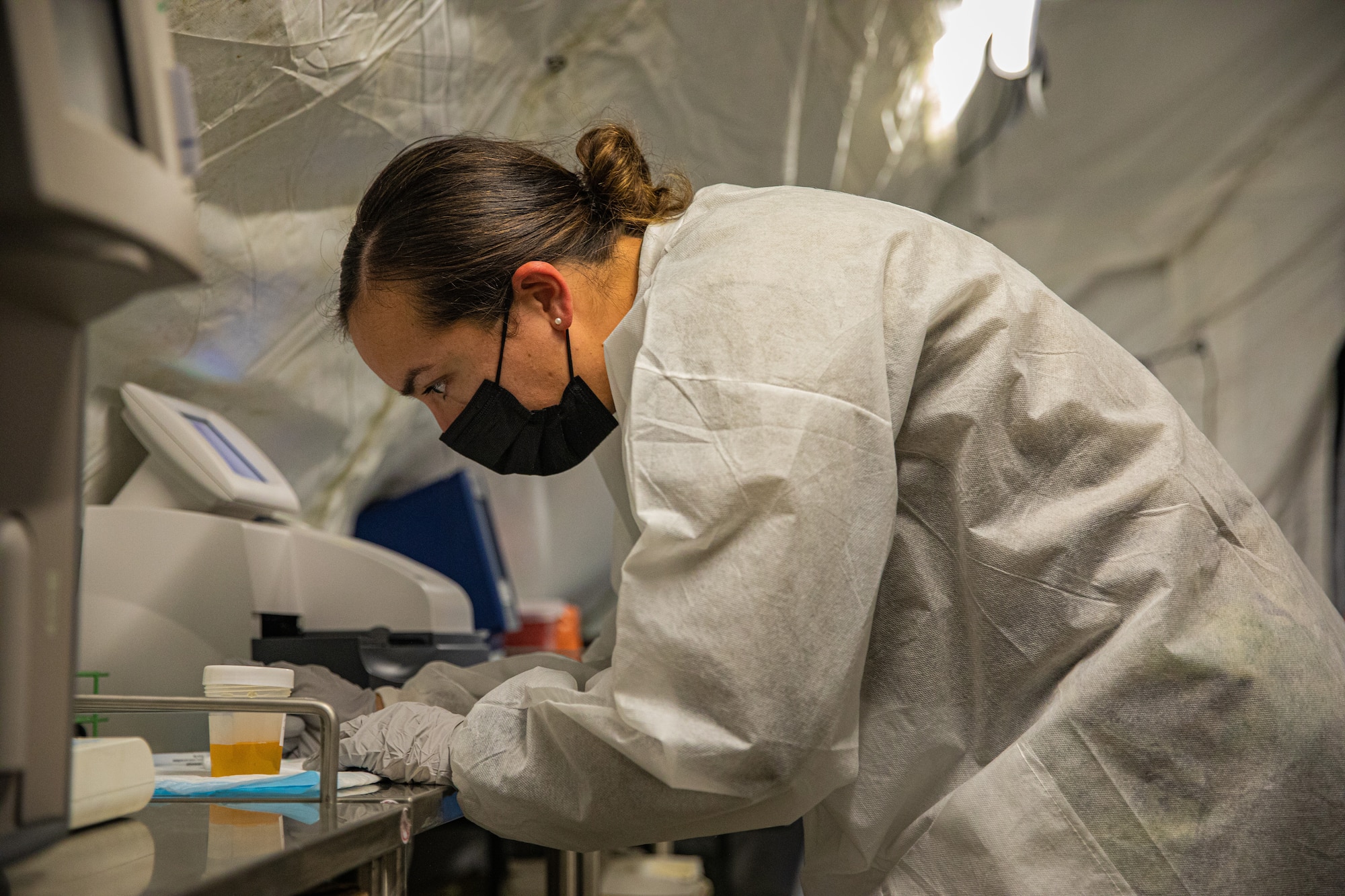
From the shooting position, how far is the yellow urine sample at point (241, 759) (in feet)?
3.16

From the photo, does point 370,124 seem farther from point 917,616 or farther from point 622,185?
point 917,616

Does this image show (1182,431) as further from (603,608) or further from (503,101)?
(603,608)

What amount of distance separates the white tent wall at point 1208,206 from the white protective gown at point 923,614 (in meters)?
2.37

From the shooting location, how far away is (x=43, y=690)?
0.50 m

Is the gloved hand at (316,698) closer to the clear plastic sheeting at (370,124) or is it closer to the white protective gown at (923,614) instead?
the white protective gown at (923,614)

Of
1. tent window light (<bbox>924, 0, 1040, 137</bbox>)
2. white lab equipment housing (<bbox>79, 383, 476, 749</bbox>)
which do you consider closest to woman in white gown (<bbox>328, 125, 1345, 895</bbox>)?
white lab equipment housing (<bbox>79, 383, 476, 749</bbox>)

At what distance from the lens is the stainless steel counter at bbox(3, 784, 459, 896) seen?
542 millimetres

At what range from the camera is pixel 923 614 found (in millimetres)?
891

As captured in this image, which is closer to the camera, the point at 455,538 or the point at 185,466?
the point at 185,466

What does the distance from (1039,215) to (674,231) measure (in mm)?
2561

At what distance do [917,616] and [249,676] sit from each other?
0.63 metres

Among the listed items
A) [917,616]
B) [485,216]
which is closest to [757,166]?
[485,216]

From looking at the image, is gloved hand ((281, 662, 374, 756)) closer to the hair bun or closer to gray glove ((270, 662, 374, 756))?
gray glove ((270, 662, 374, 756))

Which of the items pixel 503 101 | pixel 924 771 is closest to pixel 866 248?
pixel 924 771
